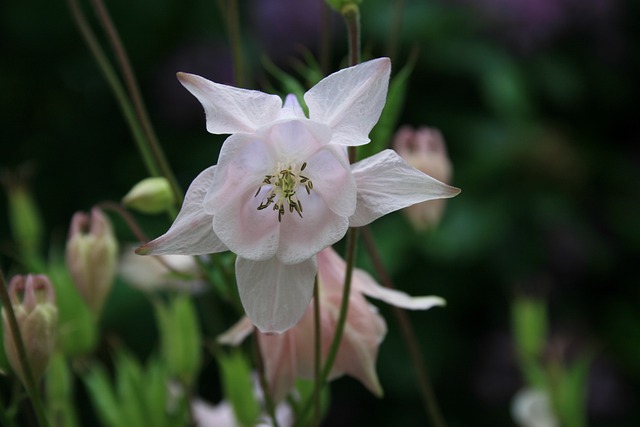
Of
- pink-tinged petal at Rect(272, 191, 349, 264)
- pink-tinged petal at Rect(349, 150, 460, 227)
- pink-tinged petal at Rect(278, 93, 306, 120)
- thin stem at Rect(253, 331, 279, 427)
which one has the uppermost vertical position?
pink-tinged petal at Rect(278, 93, 306, 120)

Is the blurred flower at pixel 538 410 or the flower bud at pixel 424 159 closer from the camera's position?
the flower bud at pixel 424 159

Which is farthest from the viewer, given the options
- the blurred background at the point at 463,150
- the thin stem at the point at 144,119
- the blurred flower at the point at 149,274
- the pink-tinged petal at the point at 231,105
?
the blurred background at the point at 463,150

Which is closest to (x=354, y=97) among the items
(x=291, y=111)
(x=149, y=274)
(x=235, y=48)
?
(x=291, y=111)

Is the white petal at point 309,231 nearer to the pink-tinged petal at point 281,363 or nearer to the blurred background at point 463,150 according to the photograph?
the pink-tinged petal at point 281,363

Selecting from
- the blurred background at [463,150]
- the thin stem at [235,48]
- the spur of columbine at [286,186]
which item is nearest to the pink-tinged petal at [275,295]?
the spur of columbine at [286,186]

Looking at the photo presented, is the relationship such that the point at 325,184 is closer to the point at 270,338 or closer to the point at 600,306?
the point at 270,338

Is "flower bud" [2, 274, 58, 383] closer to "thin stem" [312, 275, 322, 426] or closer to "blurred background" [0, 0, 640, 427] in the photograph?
"thin stem" [312, 275, 322, 426]

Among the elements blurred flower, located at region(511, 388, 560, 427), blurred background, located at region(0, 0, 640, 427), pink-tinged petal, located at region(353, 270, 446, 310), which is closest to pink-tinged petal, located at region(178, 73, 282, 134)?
pink-tinged petal, located at region(353, 270, 446, 310)
